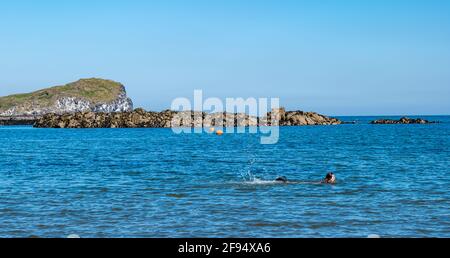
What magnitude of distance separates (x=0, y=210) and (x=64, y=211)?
314cm

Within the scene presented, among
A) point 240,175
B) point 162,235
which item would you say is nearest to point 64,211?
point 162,235

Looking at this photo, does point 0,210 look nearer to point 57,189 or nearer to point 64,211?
point 64,211

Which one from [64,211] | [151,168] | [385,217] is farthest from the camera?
[151,168]

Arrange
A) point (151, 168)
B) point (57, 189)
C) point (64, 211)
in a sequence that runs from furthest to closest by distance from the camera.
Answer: point (151, 168)
point (57, 189)
point (64, 211)

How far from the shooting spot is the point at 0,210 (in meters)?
26.8
